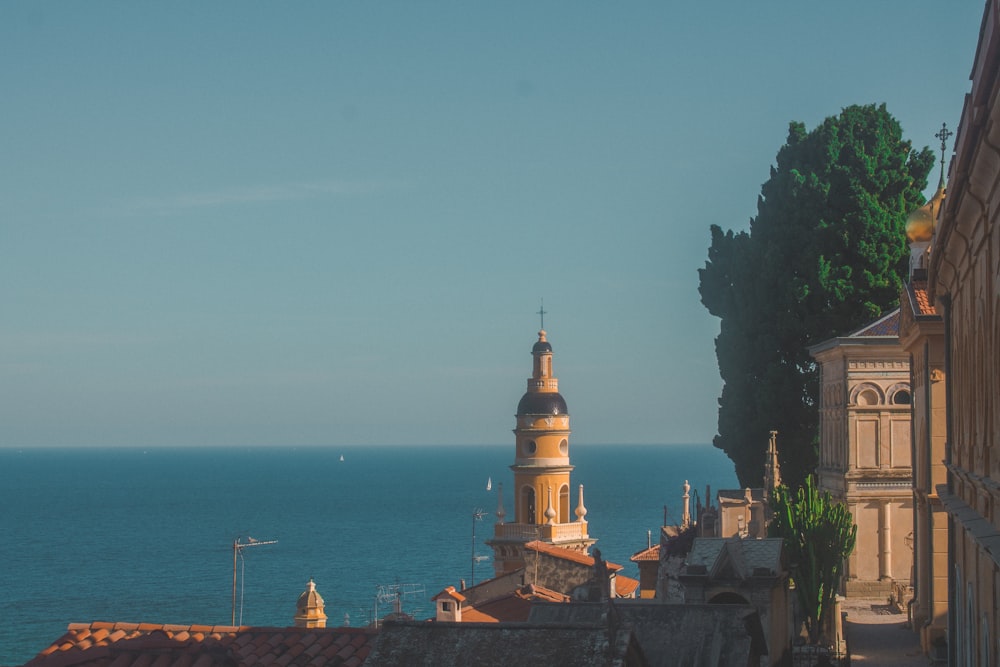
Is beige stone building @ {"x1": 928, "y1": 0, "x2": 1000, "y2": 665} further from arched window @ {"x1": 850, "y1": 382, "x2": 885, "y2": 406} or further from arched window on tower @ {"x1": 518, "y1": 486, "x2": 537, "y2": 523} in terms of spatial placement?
arched window on tower @ {"x1": 518, "y1": 486, "x2": 537, "y2": 523}

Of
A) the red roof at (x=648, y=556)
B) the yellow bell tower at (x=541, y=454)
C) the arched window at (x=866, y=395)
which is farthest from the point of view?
the yellow bell tower at (x=541, y=454)

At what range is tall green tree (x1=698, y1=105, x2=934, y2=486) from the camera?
35.4 m

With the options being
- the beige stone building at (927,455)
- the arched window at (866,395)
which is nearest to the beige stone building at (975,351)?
the beige stone building at (927,455)

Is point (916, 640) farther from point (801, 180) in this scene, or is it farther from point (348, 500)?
point (348, 500)

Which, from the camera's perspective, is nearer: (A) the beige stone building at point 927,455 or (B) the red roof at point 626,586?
(A) the beige stone building at point 927,455

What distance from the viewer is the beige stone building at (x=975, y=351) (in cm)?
980

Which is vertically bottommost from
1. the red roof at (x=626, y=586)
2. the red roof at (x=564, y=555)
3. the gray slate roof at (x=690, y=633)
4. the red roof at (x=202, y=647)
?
the red roof at (x=626, y=586)

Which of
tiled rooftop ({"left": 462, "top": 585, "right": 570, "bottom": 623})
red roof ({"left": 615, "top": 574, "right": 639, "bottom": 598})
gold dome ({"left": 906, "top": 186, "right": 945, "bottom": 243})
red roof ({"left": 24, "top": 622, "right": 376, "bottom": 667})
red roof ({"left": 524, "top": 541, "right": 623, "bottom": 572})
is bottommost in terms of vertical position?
red roof ({"left": 615, "top": 574, "right": 639, "bottom": 598})

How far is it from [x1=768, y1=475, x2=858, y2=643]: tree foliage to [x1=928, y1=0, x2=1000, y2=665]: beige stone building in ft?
22.7

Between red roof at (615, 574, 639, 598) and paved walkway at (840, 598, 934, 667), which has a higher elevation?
paved walkway at (840, 598, 934, 667)

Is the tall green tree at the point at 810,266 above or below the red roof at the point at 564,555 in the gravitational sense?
above

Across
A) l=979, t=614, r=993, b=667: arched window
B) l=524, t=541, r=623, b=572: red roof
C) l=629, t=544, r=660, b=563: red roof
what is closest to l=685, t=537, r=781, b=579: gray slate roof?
l=979, t=614, r=993, b=667: arched window

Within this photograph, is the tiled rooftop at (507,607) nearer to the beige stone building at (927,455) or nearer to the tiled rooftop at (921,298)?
the beige stone building at (927,455)

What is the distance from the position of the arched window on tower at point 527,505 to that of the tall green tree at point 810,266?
15427 mm
